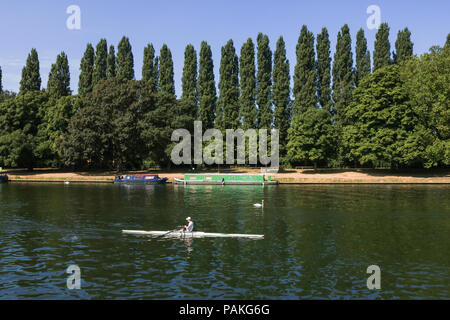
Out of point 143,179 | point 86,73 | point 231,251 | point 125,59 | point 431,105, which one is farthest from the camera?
point 86,73

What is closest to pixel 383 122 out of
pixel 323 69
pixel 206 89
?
pixel 323 69

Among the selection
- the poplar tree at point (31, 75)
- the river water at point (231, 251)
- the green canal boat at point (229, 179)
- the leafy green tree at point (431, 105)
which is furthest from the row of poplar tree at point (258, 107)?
the river water at point (231, 251)

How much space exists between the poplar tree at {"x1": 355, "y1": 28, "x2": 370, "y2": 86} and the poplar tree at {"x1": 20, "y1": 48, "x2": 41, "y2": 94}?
103705mm

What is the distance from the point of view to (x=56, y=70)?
13162 centimetres

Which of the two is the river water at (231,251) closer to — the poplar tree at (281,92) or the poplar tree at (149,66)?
the poplar tree at (281,92)

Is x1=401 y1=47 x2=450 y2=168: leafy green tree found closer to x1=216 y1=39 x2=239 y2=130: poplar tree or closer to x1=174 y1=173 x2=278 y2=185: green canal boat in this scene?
x1=174 y1=173 x2=278 y2=185: green canal boat

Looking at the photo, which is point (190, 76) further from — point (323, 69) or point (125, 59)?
point (323, 69)

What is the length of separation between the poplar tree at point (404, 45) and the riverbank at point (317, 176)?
38.8 meters

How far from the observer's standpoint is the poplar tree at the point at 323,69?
382 ft

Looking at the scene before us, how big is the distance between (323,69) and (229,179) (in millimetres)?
48237

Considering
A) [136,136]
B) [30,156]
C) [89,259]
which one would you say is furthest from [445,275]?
[30,156]

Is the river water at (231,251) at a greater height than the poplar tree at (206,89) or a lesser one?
lesser

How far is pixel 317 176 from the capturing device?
317 feet
